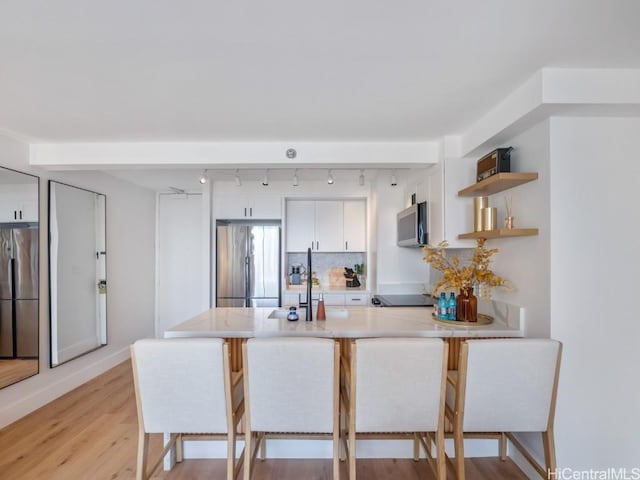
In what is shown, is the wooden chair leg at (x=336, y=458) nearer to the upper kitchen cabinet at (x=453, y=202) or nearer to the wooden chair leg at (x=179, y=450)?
the wooden chair leg at (x=179, y=450)

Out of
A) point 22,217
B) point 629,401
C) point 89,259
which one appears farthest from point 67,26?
point 629,401

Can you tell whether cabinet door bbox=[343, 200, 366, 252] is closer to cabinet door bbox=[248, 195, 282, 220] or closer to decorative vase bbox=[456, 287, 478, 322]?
cabinet door bbox=[248, 195, 282, 220]

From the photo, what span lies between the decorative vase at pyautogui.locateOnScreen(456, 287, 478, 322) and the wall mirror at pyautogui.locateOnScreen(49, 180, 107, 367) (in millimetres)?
3527

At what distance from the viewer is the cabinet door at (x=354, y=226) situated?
4516 mm

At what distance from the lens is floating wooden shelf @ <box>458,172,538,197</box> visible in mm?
1864

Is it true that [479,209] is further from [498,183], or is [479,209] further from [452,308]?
[452,308]

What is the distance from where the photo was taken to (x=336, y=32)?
131 cm

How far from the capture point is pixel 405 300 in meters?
3.60

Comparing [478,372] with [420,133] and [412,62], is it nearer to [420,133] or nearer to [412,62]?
[412,62]

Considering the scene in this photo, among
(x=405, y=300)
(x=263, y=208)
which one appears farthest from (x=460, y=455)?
(x=263, y=208)

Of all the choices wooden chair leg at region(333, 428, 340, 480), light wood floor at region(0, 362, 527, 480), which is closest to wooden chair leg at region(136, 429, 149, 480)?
light wood floor at region(0, 362, 527, 480)

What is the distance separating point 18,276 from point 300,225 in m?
2.98

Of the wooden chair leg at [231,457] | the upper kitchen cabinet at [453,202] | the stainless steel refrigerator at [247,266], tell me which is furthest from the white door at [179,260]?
the upper kitchen cabinet at [453,202]

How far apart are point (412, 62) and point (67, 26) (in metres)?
1.50
